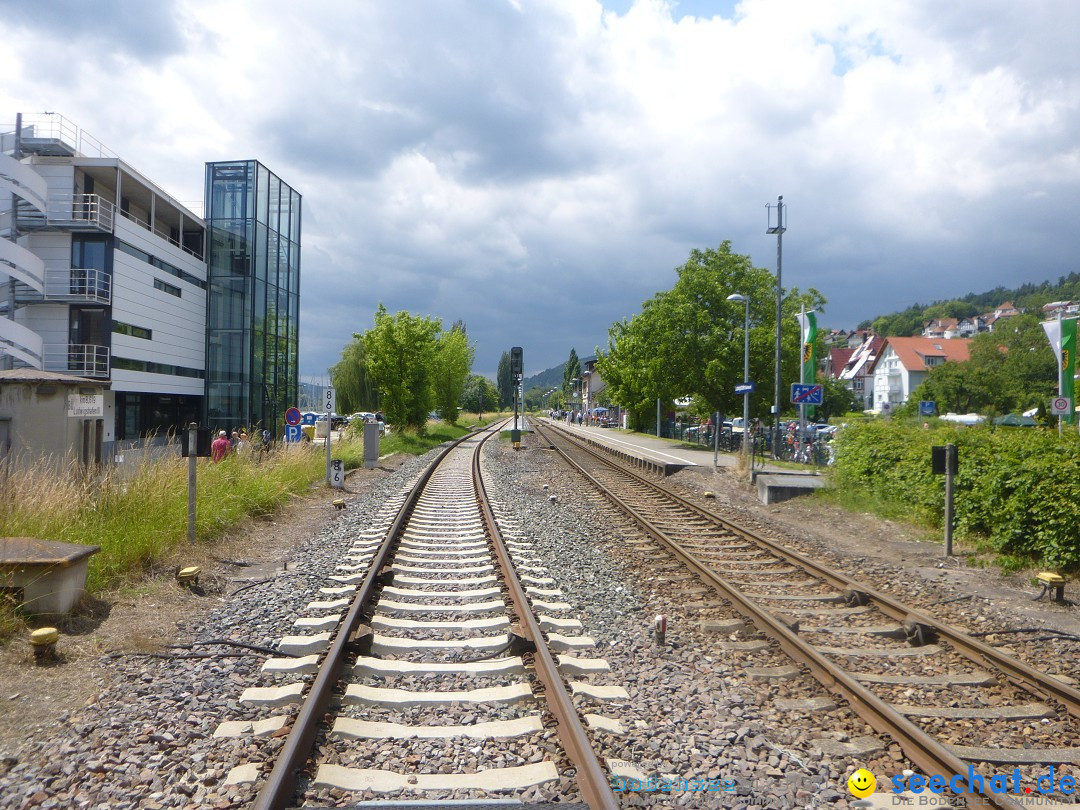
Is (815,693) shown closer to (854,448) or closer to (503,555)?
(503,555)

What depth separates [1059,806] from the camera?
12.1ft

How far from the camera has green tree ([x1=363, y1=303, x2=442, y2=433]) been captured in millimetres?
40719

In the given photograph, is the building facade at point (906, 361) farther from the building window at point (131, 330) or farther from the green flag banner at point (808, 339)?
the building window at point (131, 330)

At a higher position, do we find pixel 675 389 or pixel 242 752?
pixel 675 389

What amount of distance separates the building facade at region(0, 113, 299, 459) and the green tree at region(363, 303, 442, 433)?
6000 mm

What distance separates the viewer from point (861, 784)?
3.84 meters

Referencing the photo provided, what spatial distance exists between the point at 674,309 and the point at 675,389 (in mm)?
4036

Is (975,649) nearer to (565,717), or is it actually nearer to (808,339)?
(565,717)

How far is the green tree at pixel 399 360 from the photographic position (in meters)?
40.7

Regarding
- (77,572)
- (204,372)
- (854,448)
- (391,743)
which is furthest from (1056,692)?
(204,372)

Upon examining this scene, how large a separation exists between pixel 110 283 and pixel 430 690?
105 ft

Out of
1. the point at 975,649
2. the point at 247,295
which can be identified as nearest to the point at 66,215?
the point at 247,295

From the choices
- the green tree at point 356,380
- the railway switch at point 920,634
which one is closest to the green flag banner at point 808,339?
the railway switch at point 920,634

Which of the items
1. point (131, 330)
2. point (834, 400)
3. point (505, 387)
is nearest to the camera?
point (131, 330)
